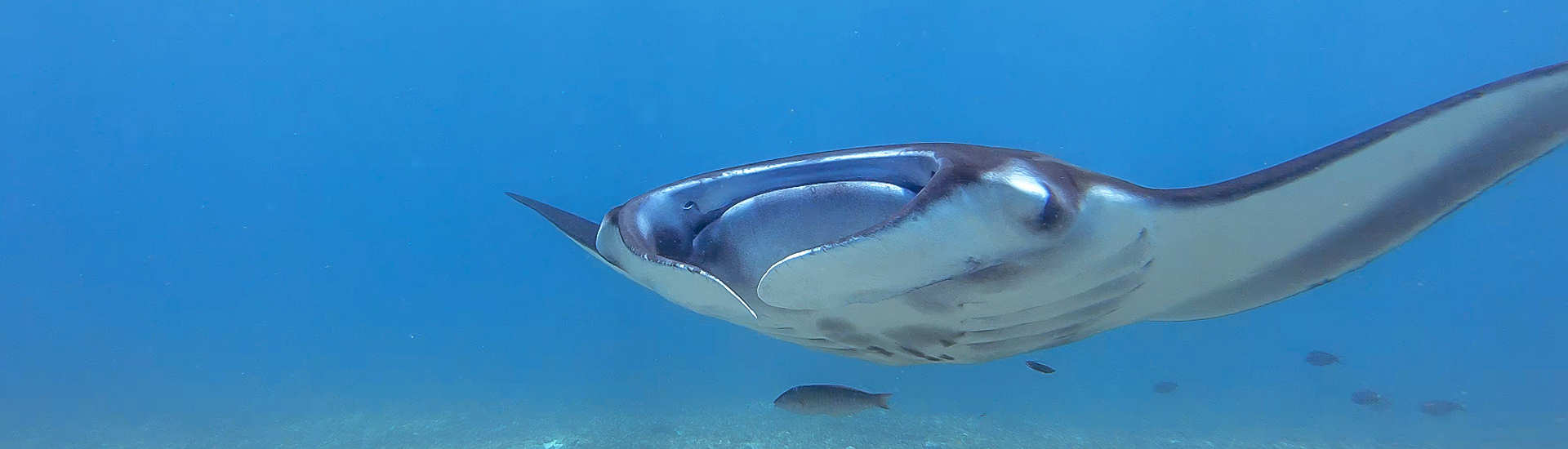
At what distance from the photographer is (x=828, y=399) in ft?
14.0

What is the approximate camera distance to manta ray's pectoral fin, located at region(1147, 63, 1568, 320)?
56.1 inches

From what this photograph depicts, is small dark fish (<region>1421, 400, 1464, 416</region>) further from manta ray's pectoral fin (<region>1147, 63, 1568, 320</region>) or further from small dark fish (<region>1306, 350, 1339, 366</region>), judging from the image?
manta ray's pectoral fin (<region>1147, 63, 1568, 320</region>)

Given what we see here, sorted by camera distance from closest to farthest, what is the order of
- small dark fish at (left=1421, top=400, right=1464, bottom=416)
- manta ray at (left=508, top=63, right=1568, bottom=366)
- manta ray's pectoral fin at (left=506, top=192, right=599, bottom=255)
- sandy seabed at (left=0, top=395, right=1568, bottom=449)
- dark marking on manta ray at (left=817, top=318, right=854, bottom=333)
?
manta ray at (left=508, top=63, right=1568, bottom=366)
dark marking on manta ray at (left=817, top=318, right=854, bottom=333)
manta ray's pectoral fin at (left=506, top=192, right=599, bottom=255)
sandy seabed at (left=0, top=395, right=1568, bottom=449)
small dark fish at (left=1421, top=400, right=1464, bottom=416)

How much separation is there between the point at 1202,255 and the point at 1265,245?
0.16 meters

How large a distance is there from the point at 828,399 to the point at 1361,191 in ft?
10.1

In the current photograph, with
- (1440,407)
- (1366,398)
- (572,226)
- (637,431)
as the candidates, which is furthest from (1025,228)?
(1440,407)

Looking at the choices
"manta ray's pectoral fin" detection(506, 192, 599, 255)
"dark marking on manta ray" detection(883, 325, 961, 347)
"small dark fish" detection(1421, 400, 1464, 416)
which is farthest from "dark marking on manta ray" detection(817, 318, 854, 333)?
"small dark fish" detection(1421, 400, 1464, 416)

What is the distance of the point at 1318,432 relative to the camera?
11.5m

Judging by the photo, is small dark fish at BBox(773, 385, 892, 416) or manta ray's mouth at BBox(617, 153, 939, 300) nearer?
manta ray's mouth at BBox(617, 153, 939, 300)

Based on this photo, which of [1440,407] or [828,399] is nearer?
[828,399]

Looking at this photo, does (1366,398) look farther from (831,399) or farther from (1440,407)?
(831,399)

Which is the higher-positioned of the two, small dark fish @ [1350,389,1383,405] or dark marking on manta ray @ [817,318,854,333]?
small dark fish @ [1350,389,1383,405]

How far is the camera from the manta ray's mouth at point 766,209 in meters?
1.75

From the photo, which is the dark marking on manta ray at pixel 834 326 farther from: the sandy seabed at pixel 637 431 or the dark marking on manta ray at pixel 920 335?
the sandy seabed at pixel 637 431
